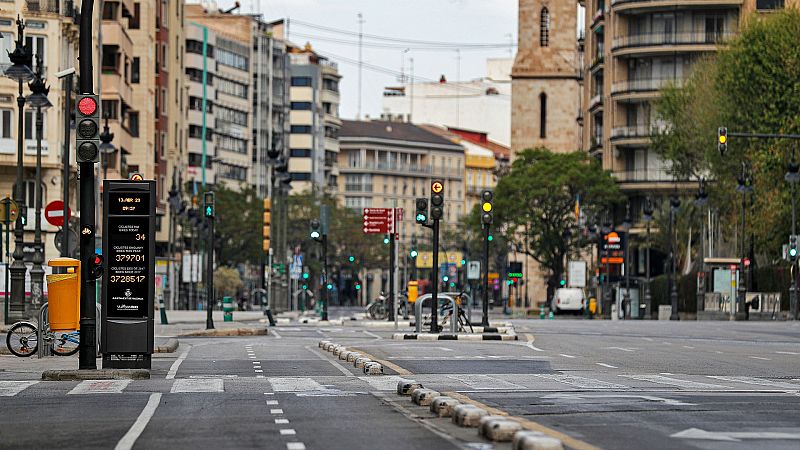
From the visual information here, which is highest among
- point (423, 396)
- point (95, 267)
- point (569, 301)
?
point (95, 267)

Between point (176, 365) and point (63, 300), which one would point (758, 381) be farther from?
point (63, 300)

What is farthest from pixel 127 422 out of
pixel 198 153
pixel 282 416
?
pixel 198 153

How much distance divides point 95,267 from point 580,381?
6.72 m

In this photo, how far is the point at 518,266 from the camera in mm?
129750

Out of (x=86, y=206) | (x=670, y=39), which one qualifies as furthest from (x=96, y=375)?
(x=670, y=39)

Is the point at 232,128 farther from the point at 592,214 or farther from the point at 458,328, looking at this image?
the point at 458,328

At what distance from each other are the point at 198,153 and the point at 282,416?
5363 inches

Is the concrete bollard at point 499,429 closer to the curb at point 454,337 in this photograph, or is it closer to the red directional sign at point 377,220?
the curb at point 454,337

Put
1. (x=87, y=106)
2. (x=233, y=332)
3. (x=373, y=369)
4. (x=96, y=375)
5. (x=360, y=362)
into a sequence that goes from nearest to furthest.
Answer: (x=87, y=106) < (x=96, y=375) < (x=373, y=369) < (x=360, y=362) < (x=233, y=332)

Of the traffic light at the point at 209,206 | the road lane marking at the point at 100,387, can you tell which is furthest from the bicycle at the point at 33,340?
the traffic light at the point at 209,206

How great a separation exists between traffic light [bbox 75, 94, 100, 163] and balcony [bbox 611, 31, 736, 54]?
98.8 meters

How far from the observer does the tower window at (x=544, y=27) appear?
152 m

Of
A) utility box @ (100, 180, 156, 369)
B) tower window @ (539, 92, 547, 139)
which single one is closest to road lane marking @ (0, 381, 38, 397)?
utility box @ (100, 180, 156, 369)

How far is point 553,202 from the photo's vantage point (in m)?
123
